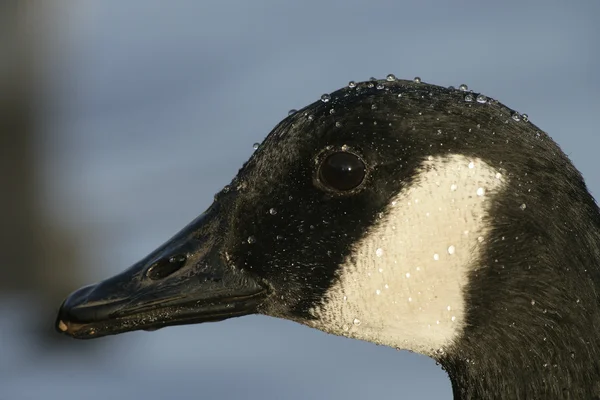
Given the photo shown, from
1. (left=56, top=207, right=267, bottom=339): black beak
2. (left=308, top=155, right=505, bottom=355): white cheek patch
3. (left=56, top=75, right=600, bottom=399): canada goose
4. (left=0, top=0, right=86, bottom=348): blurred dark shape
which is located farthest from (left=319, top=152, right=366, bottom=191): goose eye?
(left=0, top=0, right=86, bottom=348): blurred dark shape

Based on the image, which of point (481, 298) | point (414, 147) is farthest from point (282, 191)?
point (481, 298)

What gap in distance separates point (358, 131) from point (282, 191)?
0.34 metres

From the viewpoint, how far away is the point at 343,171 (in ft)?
12.7

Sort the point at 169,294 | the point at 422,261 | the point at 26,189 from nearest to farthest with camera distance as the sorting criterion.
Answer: the point at 422,261 → the point at 169,294 → the point at 26,189

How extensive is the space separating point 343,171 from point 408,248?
0.32m

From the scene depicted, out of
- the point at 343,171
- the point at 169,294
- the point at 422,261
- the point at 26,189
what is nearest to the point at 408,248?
the point at 422,261

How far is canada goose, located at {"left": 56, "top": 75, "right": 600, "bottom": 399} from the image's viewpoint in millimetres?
3740

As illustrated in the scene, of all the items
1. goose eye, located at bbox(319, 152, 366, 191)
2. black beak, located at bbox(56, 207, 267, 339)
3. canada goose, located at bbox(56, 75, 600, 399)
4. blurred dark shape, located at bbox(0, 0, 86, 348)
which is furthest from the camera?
blurred dark shape, located at bbox(0, 0, 86, 348)

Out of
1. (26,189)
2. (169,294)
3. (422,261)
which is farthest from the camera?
(26,189)

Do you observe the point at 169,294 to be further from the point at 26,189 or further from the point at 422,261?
→ the point at 26,189

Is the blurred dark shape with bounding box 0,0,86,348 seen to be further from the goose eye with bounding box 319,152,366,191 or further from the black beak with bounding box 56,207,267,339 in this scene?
the goose eye with bounding box 319,152,366,191

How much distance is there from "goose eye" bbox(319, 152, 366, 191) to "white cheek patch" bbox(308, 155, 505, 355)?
0.15 metres

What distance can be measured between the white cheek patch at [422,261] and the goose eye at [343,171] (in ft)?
0.48

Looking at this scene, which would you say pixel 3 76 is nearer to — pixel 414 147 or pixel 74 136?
pixel 74 136
